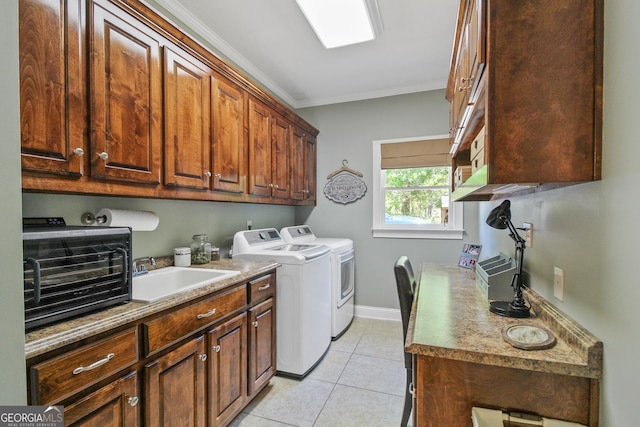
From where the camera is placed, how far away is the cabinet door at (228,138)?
2.11m

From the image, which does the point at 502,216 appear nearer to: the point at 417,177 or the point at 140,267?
the point at 140,267

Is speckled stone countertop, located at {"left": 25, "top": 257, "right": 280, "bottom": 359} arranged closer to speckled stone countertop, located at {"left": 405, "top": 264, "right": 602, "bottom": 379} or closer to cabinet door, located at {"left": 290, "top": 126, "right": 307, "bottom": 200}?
speckled stone countertop, located at {"left": 405, "top": 264, "right": 602, "bottom": 379}

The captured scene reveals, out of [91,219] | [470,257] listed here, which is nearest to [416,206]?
[470,257]

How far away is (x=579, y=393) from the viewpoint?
3.05 feet

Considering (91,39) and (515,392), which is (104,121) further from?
(515,392)

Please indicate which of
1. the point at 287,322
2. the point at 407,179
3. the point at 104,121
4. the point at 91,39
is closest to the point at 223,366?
the point at 287,322

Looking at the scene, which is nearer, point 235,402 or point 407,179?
point 235,402

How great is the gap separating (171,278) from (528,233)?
6.87ft

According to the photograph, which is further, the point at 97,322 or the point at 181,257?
the point at 181,257

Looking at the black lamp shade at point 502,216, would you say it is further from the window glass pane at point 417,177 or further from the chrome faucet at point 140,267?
the window glass pane at point 417,177

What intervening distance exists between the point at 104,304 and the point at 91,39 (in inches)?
44.9

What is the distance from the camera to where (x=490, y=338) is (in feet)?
3.53

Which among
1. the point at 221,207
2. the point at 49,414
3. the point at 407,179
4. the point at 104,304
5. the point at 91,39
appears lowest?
the point at 49,414

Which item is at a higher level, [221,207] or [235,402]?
[221,207]
